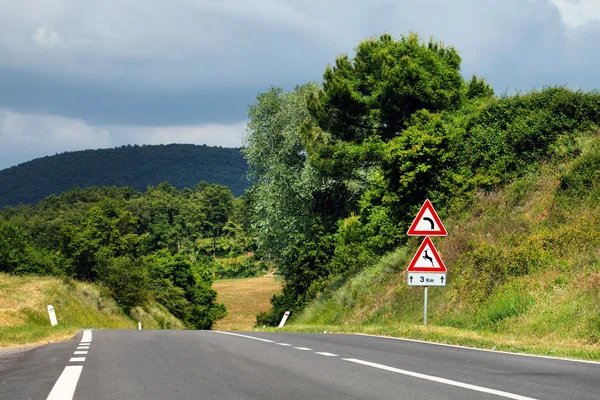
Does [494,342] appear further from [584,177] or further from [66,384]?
[584,177]

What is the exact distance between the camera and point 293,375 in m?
8.36

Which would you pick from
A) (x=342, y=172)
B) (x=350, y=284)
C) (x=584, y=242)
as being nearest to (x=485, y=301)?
(x=584, y=242)

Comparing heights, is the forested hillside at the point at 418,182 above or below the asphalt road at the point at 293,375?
above

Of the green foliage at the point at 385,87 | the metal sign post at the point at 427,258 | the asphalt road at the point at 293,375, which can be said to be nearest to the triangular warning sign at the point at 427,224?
the metal sign post at the point at 427,258

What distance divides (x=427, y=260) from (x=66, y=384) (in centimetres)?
1195

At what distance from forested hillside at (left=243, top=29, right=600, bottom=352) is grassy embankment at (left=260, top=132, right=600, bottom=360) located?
0.06m

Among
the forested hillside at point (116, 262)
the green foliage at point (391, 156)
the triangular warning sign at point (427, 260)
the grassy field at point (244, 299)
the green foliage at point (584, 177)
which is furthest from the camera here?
the grassy field at point (244, 299)

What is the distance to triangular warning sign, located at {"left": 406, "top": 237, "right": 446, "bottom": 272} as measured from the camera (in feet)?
59.2

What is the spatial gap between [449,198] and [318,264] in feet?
Result: 73.8

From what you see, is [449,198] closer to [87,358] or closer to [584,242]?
[584,242]

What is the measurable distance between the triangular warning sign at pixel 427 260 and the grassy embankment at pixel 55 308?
8.92 m

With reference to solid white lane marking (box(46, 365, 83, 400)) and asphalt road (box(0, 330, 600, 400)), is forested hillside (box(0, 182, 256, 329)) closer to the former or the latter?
asphalt road (box(0, 330, 600, 400))

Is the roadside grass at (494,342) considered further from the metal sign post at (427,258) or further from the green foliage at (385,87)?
the green foliage at (385,87)

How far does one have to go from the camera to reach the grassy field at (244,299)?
99.3 m
